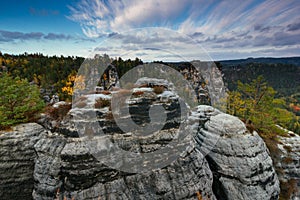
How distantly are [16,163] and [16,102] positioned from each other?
5.19 metres

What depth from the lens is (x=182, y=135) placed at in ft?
40.5

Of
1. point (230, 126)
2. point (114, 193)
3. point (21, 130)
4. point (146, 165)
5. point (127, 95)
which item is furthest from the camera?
point (230, 126)

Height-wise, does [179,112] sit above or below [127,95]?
below

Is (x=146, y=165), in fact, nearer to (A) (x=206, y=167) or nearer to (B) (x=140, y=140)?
(B) (x=140, y=140)

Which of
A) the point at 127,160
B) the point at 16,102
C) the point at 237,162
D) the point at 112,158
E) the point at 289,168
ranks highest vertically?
the point at 16,102

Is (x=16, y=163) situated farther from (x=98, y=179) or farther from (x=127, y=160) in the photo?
(x=127, y=160)

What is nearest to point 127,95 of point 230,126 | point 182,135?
point 182,135

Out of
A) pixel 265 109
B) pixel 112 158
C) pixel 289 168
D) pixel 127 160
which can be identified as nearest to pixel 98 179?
pixel 112 158

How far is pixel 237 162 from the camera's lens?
13.9m

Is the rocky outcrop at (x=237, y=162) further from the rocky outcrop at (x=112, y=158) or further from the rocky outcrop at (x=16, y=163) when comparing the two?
the rocky outcrop at (x=16, y=163)

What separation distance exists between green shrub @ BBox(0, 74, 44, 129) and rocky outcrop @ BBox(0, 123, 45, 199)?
1340mm

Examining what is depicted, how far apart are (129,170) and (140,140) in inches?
80.0

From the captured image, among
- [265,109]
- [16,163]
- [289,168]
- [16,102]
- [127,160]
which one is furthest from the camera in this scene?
[265,109]

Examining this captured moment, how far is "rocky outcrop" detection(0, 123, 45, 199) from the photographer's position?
12.4 m
